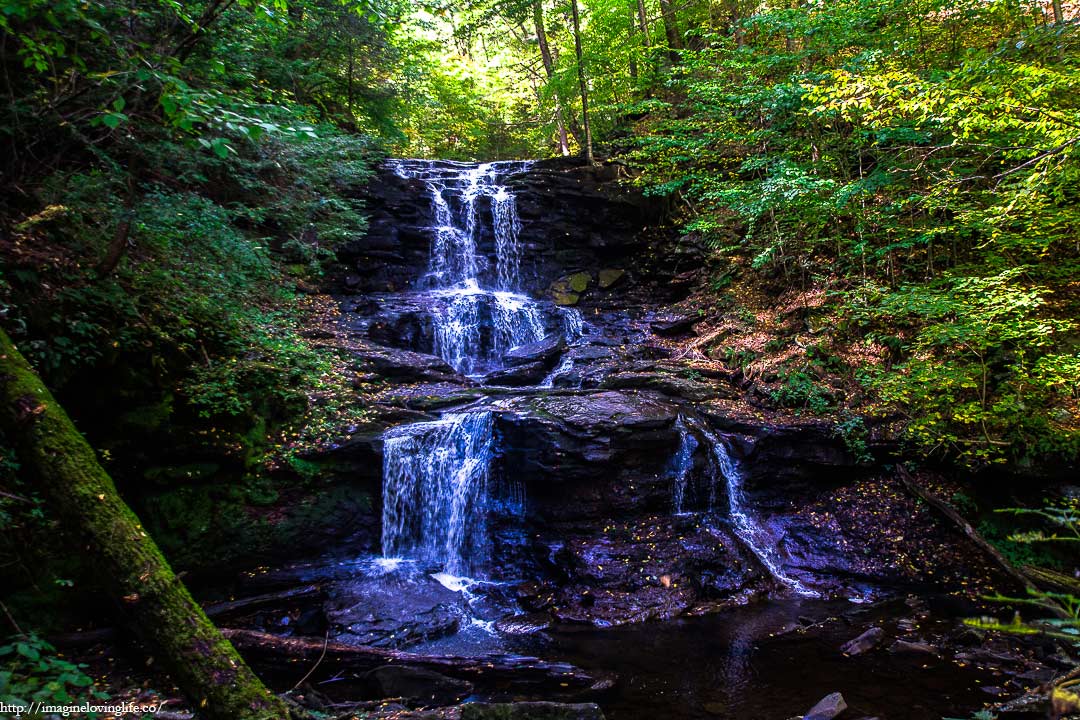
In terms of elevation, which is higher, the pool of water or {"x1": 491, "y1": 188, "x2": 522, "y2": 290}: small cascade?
{"x1": 491, "y1": 188, "x2": 522, "y2": 290}: small cascade

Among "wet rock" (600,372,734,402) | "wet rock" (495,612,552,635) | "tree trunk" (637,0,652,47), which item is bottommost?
"wet rock" (495,612,552,635)

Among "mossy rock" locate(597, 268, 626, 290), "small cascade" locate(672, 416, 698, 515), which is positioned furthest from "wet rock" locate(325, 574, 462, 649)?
"mossy rock" locate(597, 268, 626, 290)

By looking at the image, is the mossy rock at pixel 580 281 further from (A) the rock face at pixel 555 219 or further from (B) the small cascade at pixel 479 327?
(B) the small cascade at pixel 479 327

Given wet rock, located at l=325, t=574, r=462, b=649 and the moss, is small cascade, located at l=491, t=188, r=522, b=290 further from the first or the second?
wet rock, located at l=325, t=574, r=462, b=649

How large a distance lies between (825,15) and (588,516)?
31.9ft

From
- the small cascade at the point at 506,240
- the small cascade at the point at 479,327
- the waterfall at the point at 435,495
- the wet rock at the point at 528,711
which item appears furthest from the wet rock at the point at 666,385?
the wet rock at the point at 528,711

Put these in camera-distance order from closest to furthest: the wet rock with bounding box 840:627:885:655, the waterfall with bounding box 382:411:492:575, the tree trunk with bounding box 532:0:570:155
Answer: the wet rock with bounding box 840:627:885:655 < the waterfall with bounding box 382:411:492:575 < the tree trunk with bounding box 532:0:570:155

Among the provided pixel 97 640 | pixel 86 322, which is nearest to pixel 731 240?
pixel 86 322

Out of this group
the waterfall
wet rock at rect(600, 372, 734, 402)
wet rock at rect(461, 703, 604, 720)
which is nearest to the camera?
wet rock at rect(461, 703, 604, 720)

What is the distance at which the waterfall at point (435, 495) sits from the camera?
834cm

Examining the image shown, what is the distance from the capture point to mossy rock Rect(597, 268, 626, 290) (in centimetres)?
1582

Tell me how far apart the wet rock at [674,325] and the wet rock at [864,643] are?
8210mm

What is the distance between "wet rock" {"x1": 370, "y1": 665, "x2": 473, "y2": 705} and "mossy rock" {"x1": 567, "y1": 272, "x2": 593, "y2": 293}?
468 inches

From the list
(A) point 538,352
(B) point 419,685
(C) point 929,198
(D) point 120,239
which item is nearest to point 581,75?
(A) point 538,352
